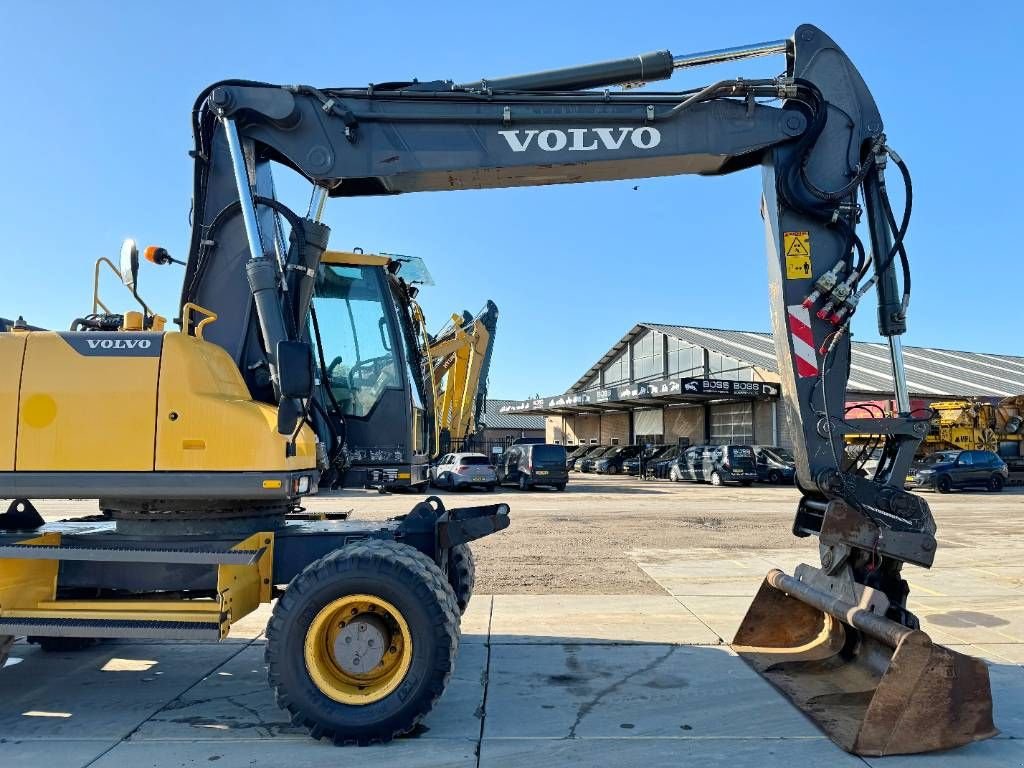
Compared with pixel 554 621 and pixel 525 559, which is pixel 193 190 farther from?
pixel 525 559

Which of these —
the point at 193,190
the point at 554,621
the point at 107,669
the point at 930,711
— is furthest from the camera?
the point at 554,621

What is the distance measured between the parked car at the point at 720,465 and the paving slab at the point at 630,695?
25.9 metres

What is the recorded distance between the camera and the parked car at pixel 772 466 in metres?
31.6

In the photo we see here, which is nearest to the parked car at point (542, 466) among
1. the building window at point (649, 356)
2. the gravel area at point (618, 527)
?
the gravel area at point (618, 527)

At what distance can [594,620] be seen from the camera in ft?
24.8

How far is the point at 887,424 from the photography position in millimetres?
5441

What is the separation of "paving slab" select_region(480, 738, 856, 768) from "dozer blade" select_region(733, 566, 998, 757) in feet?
0.84

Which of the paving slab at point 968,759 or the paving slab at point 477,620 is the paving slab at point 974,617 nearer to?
the paving slab at point 968,759

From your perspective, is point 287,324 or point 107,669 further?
point 107,669

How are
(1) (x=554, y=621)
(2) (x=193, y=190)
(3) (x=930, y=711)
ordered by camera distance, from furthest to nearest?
(1) (x=554, y=621) < (2) (x=193, y=190) < (3) (x=930, y=711)

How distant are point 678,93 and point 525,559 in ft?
24.4

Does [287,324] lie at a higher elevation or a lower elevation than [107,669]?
higher

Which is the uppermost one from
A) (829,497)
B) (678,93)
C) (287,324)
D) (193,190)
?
(678,93)

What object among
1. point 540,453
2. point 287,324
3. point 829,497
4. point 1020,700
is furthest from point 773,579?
point 540,453
